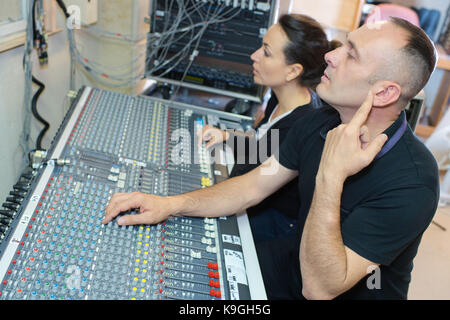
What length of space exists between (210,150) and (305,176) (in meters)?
0.34

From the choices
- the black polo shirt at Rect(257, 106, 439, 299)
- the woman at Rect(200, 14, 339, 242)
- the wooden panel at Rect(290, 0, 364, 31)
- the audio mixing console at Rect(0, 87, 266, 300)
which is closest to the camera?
the audio mixing console at Rect(0, 87, 266, 300)

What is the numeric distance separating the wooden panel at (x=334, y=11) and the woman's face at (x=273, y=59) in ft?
4.72

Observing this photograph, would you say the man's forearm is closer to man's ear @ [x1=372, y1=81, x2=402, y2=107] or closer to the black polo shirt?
the black polo shirt

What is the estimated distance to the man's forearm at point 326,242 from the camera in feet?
3.06

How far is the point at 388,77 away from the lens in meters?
1.00

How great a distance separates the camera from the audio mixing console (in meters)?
0.77

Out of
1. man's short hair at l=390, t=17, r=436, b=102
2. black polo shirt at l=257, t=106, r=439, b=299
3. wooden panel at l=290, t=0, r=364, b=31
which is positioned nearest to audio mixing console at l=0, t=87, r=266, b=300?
black polo shirt at l=257, t=106, r=439, b=299

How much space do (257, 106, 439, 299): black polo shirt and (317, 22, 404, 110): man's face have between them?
5.0 inches

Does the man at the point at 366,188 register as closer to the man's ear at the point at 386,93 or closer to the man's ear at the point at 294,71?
the man's ear at the point at 386,93

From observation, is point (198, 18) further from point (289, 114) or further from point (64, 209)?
point (64, 209)

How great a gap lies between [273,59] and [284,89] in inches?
5.1

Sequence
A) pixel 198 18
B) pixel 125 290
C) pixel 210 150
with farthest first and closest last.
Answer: pixel 198 18, pixel 210 150, pixel 125 290

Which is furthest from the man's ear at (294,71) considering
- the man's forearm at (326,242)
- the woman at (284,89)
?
the man's forearm at (326,242)
